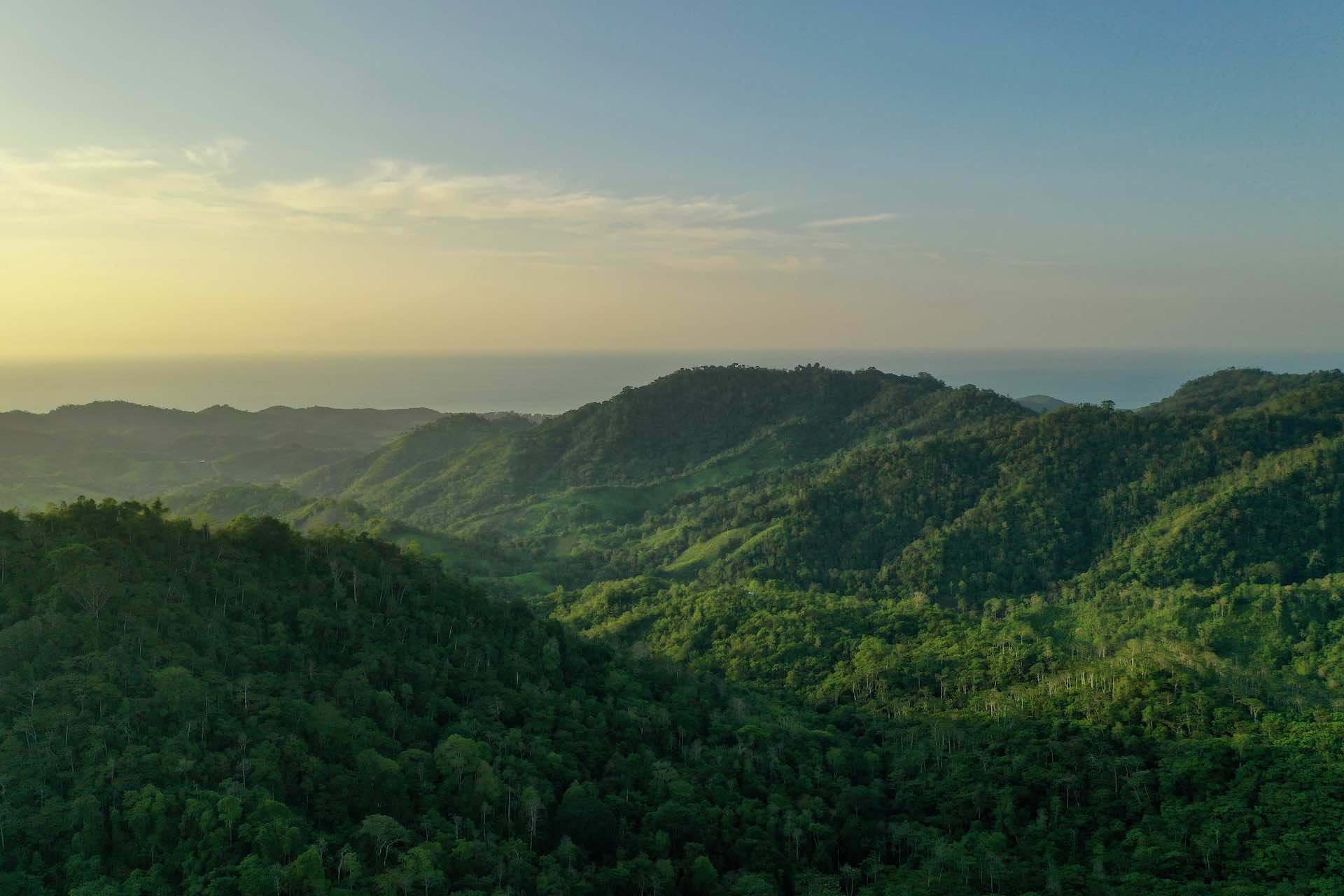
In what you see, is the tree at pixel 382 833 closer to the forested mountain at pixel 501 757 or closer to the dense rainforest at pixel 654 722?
the forested mountain at pixel 501 757

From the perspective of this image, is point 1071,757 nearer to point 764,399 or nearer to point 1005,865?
point 1005,865

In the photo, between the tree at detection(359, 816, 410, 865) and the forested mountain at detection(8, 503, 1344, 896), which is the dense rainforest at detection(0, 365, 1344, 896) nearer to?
the forested mountain at detection(8, 503, 1344, 896)

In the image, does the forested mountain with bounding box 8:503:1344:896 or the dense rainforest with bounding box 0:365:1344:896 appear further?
the dense rainforest with bounding box 0:365:1344:896

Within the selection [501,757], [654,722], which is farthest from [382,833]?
[654,722]

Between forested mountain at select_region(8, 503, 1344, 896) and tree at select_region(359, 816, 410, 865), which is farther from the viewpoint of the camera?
tree at select_region(359, 816, 410, 865)

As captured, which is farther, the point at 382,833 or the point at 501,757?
the point at 501,757

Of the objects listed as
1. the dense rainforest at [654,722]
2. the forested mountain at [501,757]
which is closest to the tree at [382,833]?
the forested mountain at [501,757]

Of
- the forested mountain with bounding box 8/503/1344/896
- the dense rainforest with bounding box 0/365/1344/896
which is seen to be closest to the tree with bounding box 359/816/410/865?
the forested mountain with bounding box 8/503/1344/896

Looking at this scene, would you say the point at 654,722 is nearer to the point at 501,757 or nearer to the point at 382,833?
the point at 501,757
